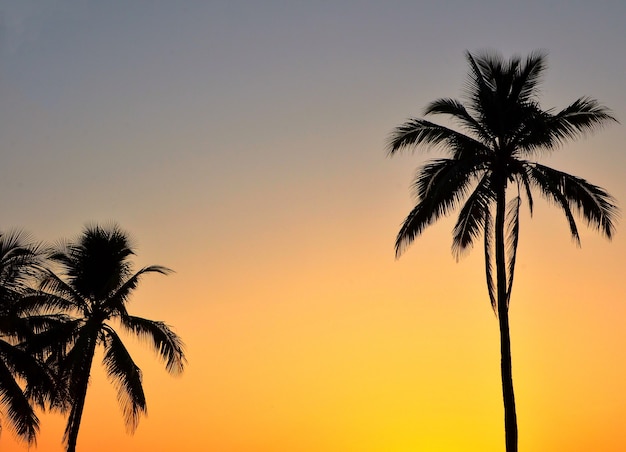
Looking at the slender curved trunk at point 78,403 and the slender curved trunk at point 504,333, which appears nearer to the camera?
the slender curved trunk at point 504,333

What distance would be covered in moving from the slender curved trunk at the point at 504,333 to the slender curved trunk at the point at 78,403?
16.8m

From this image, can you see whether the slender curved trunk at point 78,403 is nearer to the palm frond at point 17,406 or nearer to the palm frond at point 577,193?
the palm frond at point 17,406

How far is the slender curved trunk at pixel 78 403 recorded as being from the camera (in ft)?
117

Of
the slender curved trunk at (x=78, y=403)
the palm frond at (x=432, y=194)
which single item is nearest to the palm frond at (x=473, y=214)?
the palm frond at (x=432, y=194)

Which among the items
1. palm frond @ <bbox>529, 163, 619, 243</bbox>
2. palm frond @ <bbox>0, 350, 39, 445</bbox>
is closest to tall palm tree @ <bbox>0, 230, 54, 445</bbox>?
→ palm frond @ <bbox>0, 350, 39, 445</bbox>

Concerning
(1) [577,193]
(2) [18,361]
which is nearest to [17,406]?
(2) [18,361]

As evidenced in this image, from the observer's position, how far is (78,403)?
35656 millimetres

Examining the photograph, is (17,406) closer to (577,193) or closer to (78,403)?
(78,403)

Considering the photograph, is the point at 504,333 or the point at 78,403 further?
the point at 78,403

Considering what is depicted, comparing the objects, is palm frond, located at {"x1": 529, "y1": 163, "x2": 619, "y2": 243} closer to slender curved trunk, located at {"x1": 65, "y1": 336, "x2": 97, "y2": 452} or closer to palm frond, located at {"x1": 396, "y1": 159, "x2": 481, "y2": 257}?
palm frond, located at {"x1": 396, "y1": 159, "x2": 481, "y2": 257}

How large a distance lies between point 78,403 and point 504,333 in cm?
1758

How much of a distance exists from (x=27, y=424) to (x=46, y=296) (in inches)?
209

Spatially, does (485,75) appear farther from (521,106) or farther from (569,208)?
(569,208)

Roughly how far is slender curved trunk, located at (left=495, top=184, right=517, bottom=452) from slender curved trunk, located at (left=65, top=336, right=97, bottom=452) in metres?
16.8
